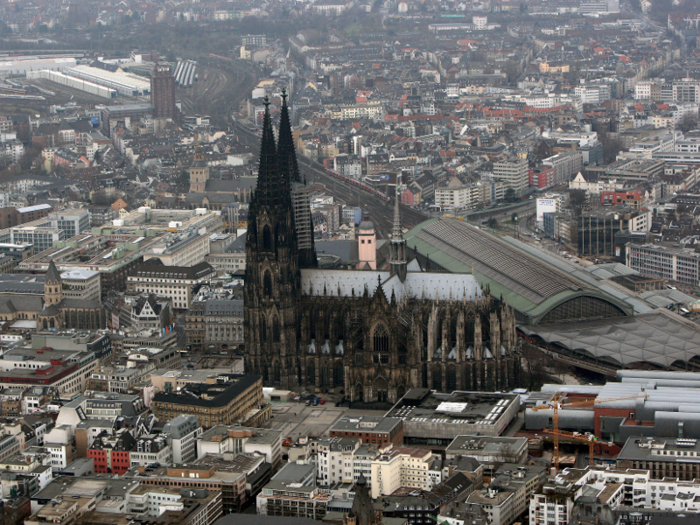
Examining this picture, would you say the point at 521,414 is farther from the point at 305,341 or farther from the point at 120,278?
the point at 120,278

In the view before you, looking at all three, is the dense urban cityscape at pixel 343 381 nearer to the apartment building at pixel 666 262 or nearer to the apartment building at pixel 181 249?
the apartment building at pixel 666 262

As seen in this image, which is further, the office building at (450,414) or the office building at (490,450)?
the office building at (450,414)

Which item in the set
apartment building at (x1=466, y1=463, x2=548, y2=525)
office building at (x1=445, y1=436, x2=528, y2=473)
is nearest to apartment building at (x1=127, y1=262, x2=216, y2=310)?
office building at (x1=445, y1=436, x2=528, y2=473)

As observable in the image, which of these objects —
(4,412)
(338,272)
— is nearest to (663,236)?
(338,272)

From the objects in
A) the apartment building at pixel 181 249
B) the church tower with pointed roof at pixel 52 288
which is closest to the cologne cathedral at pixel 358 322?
the church tower with pointed roof at pixel 52 288

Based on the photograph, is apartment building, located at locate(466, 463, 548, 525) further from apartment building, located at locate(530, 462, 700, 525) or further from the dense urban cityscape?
apartment building, located at locate(530, 462, 700, 525)

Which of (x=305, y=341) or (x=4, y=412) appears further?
(x=305, y=341)
